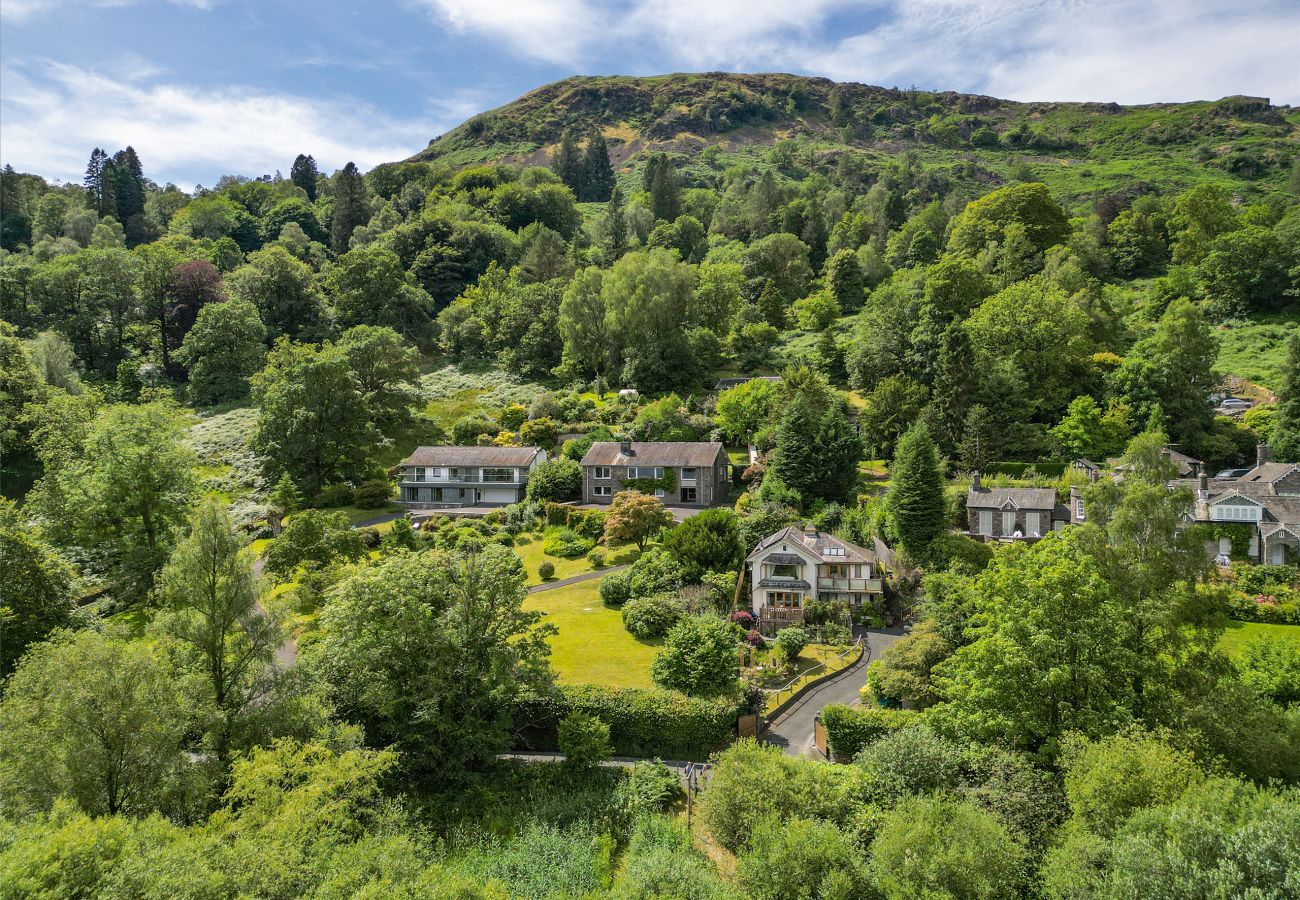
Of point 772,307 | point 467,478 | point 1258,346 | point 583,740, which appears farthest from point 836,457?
point 1258,346

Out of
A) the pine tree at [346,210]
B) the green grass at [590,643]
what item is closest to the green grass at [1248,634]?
the green grass at [590,643]

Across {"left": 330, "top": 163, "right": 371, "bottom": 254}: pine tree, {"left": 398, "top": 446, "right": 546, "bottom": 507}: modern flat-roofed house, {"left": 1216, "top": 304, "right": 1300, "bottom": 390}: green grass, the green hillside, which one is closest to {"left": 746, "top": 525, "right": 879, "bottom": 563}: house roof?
{"left": 398, "top": 446, "right": 546, "bottom": 507}: modern flat-roofed house

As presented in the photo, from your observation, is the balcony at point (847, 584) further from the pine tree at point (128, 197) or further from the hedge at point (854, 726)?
the pine tree at point (128, 197)

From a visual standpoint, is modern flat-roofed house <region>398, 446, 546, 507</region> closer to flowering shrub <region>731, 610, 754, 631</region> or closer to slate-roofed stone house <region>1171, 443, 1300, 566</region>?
flowering shrub <region>731, 610, 754, 631</region>

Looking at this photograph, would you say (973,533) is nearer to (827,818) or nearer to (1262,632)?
(1262,632)

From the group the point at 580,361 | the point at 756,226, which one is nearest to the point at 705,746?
the point at 580,361

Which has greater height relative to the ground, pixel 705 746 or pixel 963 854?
pixel 963 854

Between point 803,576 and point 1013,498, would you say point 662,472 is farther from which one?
point 1013,498
